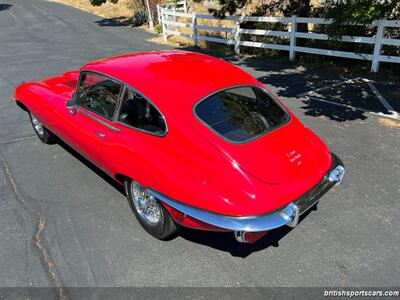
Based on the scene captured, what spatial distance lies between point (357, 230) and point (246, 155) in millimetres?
1606

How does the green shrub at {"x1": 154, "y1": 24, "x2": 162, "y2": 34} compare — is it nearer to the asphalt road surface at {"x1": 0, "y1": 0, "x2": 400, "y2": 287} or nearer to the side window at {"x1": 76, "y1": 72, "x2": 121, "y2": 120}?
the asphalt road surface at {"x1": 0, "y1": 0, "x2": 400, "y2": 287}

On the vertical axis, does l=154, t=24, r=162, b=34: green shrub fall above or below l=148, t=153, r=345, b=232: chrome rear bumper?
above

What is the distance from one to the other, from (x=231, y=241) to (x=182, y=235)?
0.54 m

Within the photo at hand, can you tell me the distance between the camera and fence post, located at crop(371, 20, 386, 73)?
28.9 feet

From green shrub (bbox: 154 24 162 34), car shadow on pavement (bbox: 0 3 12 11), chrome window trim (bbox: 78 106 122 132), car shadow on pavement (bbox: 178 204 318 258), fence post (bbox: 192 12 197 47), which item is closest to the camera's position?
car shadow on pavement (bbox: 178 204 318 258)

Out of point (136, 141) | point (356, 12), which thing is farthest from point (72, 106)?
point (356, 12)

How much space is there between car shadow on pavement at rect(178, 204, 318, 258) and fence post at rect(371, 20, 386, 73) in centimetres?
732

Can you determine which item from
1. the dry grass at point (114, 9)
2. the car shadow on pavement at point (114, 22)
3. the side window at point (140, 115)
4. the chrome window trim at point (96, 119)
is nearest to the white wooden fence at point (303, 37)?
the car shadow on pavement at point (114, 22)

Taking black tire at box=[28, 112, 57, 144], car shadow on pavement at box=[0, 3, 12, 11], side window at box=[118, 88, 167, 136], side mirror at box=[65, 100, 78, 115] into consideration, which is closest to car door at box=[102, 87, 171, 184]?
side window at box=[118, 88, 167, 136]

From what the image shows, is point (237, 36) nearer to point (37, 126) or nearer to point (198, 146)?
point (37, 126)

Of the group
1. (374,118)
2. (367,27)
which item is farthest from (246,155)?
(367,27)

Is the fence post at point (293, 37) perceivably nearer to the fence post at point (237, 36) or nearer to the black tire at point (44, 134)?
the fence post at point (237, 36)

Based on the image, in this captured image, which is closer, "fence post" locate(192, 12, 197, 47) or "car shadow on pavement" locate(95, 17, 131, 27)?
"fence post" locate(192, 12, 197, 47)

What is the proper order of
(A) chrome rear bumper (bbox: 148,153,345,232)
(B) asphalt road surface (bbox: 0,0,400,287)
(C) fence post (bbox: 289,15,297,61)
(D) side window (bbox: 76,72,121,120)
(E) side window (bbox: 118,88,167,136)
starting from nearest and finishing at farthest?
(A) chrome rear bumper (bbox: 148,153,345,232) → (B) asphalt road surface (bbox: 0,0,400,287) → (E) side window (bbox: 118,88,167,136) → (D) side window (bbox: 76,72,121,120) → (C) fence post (bbox: 289,15,297,61)
